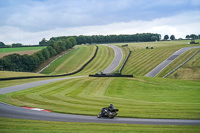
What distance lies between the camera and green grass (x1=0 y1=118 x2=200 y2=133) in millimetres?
17203

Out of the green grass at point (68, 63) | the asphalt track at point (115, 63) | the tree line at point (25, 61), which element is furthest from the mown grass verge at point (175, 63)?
the tree line at point (25, 61)

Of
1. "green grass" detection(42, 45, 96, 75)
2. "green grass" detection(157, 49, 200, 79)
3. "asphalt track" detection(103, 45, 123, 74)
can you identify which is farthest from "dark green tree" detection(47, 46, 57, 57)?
"green grass" detection(157, 49, 200, 79)

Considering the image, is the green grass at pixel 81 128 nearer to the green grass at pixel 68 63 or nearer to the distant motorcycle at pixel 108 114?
the distant motorcycle at pixel 108 114

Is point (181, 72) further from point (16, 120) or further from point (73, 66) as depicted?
point (16, 120)

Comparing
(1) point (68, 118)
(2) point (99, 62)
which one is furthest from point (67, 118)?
(2) point (99, 62)

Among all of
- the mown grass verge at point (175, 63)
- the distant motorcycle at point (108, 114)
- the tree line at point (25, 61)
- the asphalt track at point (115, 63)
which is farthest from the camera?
the asphalt track at point (115, 63)

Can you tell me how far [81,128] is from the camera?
1808 centimetres

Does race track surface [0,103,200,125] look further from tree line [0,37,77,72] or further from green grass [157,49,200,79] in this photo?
tree line [0,37,77,72]

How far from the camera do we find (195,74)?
216 feet

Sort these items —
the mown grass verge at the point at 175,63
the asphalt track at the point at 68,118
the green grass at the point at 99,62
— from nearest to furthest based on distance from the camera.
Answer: the asphalt track at the point at 68,118 → the mown grass verge at the point at 175,63 → the green grass at the point at 99,62

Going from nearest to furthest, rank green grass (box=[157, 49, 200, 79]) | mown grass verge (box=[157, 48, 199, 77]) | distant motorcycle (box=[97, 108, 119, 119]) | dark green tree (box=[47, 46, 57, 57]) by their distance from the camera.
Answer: distant motorcycle (box=[97, 108, 119, 119])
green grass (box=[157, 49, 200, 79])
mown grass verge (box=[157, 48, 199, 77])
dark green tree (box=[47, 46, 57, 57])

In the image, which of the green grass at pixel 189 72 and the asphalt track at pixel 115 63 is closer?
the green grass at pixel 189 72

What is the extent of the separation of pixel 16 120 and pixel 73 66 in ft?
271

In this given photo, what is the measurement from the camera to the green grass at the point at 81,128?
17203 mm
